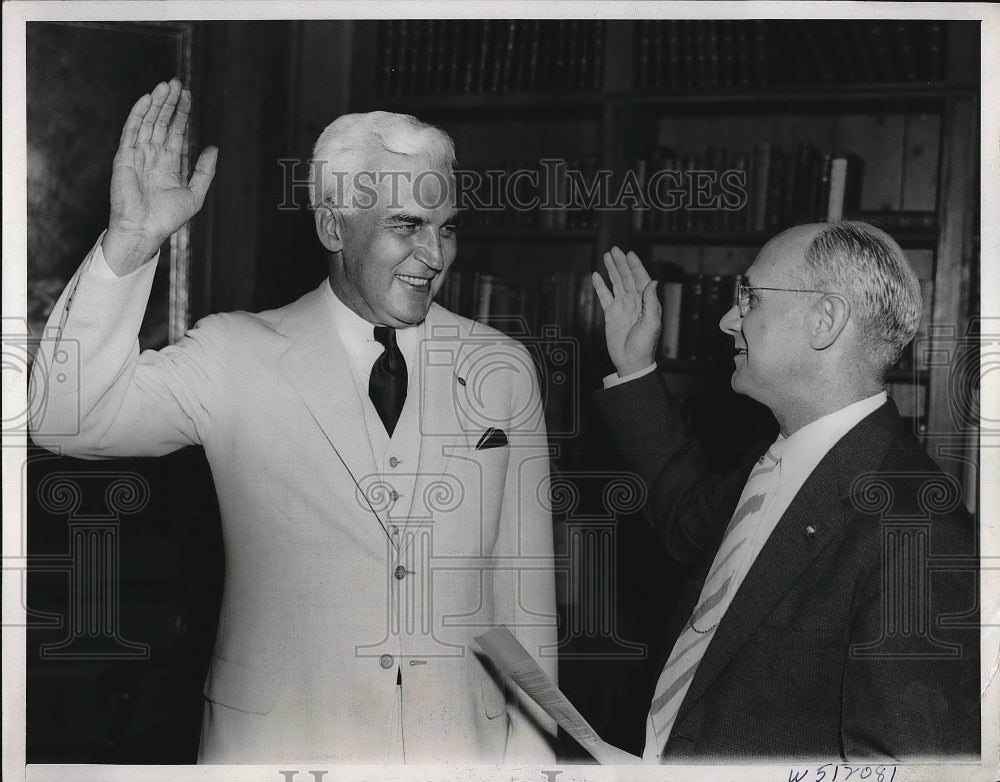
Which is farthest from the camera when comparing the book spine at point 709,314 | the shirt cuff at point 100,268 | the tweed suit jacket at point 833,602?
the book spine at point 709,314

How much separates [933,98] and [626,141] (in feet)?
2.62

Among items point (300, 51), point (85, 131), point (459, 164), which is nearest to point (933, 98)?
point (459, 164)

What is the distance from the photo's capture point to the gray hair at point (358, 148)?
212cm

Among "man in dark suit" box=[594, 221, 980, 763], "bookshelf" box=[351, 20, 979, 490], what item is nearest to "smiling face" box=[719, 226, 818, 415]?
"man in dark suit" box=[594, 221, 980, 763]

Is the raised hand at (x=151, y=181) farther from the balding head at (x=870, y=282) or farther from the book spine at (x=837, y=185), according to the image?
the book spine at (x=837, y=185)

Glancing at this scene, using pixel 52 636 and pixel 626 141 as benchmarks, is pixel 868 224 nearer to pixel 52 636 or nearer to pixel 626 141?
pixel 626 141

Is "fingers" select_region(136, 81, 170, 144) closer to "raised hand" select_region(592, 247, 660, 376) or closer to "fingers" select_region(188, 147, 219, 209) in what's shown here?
"fingers" select_region(188, 147, 219, 209)

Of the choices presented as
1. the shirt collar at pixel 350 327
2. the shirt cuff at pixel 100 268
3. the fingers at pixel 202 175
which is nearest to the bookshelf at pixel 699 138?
the shirt collar at pixel 350 327

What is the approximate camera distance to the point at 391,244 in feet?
6.98

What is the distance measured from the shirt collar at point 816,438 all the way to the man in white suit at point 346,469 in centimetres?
54

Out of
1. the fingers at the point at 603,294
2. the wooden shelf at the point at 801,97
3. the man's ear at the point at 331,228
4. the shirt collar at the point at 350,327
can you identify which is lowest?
the shirt collar at the point at 350,327

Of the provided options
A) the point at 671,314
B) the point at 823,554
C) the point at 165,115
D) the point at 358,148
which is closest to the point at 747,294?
the point at 671,314

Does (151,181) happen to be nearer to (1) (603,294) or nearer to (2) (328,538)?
(2) (328,538)

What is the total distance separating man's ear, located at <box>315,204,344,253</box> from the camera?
2.14 metres
